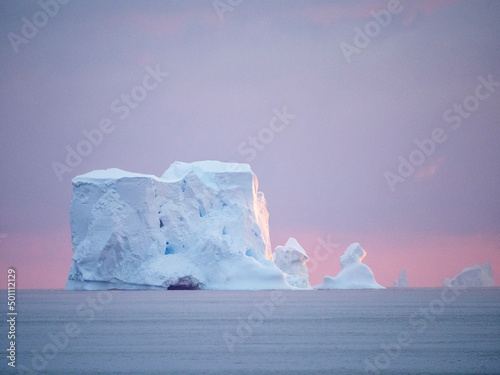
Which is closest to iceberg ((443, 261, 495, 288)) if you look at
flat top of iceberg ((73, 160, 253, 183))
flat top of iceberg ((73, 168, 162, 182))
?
flat top of iceberg ((73, 160, 253, 183))

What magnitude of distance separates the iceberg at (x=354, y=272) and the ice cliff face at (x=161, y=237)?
570 centimetres

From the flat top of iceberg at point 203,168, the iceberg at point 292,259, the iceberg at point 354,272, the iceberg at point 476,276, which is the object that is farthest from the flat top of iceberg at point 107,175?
the iceberg at point 476,276

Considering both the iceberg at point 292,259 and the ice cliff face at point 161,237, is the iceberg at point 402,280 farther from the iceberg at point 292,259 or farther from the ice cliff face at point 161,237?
the ice cliff face at point 161,237

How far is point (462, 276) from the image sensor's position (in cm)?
4297

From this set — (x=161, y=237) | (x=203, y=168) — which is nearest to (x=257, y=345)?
(x=161, y=237)

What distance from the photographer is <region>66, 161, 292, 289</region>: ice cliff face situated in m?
26.9

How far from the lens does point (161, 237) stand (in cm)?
2784

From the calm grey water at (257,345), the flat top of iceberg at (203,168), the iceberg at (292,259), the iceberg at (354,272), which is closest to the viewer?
the calm grey water at (257,345)

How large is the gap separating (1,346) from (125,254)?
18643 millimetres

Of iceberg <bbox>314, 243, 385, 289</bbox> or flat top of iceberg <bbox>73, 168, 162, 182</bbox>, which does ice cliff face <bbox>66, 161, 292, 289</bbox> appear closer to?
flat top of iceberg <bbox>73, 168, 162, 182</bbox>

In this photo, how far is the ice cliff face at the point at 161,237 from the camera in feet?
88.3

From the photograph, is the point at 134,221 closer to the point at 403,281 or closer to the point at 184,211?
the point at 184,211

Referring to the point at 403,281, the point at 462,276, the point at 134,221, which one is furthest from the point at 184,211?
the point at 403,281

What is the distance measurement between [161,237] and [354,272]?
11190 millimetres
